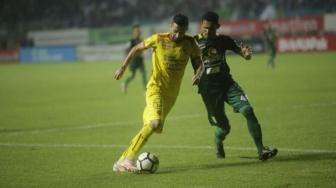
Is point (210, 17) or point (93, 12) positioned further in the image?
point (93, 12)

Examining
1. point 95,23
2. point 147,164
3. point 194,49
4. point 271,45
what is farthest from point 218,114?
point 95,23

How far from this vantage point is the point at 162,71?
929cm

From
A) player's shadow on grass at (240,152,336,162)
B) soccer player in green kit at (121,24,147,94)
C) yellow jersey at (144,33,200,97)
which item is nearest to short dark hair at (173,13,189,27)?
yellow jersey at (144,33,200,97)

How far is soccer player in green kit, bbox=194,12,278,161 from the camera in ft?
31.5

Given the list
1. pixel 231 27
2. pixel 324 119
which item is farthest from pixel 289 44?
pixel 324 119

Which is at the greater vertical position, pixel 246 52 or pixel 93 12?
pixel 246 52

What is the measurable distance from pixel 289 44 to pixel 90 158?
117 feet

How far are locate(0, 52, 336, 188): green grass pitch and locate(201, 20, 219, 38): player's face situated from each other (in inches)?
71.2

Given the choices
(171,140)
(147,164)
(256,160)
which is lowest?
(171,140)

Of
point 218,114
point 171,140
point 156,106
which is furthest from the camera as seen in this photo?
point 171,140

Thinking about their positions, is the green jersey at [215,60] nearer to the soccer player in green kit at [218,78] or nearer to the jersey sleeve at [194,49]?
the soccer player in green kit at [218,78]

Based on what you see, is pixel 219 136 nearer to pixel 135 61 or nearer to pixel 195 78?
pixel 195 78

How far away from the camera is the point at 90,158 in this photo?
33.8 feet

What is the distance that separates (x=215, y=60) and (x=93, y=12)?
141ft
